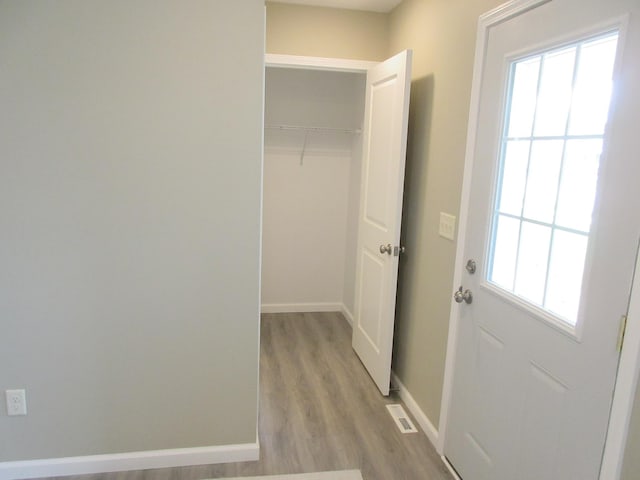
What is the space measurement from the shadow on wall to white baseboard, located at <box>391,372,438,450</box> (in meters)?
0.11

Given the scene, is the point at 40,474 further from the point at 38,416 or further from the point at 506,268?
the point at 506,268

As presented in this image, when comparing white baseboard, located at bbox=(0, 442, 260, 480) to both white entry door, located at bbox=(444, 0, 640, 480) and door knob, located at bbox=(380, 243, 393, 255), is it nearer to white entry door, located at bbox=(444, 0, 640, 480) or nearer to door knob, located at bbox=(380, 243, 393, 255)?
white entry door, located at bbox=(444, 0, 640, 480)

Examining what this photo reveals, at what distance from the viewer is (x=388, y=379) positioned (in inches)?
112

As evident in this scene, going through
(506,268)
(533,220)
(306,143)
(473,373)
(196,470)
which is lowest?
(196,470)

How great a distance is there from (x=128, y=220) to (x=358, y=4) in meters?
2.17

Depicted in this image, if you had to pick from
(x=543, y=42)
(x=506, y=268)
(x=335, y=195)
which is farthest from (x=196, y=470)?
(x=335, y=195)

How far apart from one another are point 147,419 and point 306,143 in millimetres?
2687

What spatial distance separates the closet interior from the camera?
3.93 m

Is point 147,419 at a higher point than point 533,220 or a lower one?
lower

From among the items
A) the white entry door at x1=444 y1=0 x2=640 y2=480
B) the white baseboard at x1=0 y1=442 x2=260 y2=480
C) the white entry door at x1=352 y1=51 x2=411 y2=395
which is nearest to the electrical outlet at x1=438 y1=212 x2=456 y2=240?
the white entry door at x1=444 y1=0 x2=640 y2=480

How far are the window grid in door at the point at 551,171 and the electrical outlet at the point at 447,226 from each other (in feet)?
1.10

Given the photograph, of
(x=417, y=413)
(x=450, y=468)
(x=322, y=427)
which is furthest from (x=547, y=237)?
(x=322, y=427)

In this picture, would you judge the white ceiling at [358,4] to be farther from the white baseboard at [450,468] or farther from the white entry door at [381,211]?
A: the white baseboard at [450,468]

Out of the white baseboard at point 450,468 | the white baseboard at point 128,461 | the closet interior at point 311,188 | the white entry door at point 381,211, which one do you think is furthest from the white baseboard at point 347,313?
the white baseboard at point 128,461
